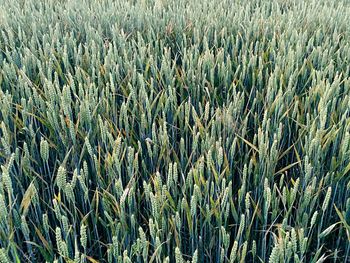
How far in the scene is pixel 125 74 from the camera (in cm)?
139

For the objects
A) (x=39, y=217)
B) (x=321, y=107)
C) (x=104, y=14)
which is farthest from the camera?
(x=104, y=14)

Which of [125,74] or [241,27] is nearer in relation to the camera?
[125,74]

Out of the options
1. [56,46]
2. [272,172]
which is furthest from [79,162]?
[56,46]

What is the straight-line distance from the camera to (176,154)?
1.06 metres

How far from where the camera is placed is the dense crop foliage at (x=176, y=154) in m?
0.79

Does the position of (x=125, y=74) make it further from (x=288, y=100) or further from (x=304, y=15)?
(x=304, y=15)

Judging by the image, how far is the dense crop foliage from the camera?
2.60 ft

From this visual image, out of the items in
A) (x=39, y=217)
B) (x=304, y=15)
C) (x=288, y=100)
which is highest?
(x=304, y=15)

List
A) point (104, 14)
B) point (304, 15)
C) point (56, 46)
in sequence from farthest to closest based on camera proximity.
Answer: point (304, 15) → point (104, 14) → point (56, 46)

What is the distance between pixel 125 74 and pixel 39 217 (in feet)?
2.08

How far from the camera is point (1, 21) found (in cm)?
184

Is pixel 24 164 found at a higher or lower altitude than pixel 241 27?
lower

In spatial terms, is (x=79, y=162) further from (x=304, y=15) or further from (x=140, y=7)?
(x=304, y=15)

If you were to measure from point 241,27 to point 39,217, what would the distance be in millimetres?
1289
